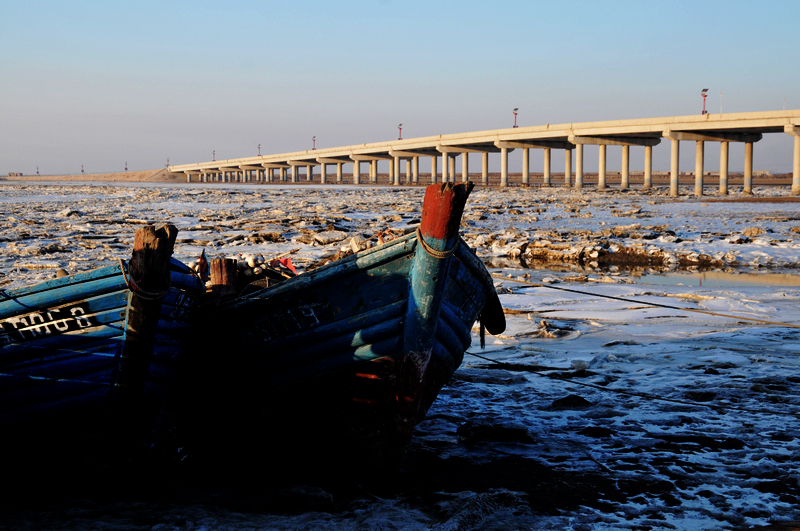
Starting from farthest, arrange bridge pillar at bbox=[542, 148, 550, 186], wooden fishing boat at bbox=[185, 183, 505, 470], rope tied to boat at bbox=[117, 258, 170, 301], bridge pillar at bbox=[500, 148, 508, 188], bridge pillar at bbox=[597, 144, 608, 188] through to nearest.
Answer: bridge pillar at bbox=[500, 148, 508, 188] < bridge pillar at bbox=[542, 148, 550, 186] < bridge pillar at bbox=[597, 144, 608, 188] < wooden fishing boat at bbox=[185, 183, 505, 470] < rope tied to boat at bbox=[117, 258, 170, 301]

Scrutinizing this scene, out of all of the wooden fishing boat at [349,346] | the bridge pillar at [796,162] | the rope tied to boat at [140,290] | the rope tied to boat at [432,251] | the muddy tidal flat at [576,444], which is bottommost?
the muddy tidal flat at [576,444]

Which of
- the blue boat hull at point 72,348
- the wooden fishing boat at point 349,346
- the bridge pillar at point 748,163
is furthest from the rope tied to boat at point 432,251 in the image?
the bridge pillar at point 748,163

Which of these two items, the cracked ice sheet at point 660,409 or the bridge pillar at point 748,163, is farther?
the bridge pillar at point 748,163

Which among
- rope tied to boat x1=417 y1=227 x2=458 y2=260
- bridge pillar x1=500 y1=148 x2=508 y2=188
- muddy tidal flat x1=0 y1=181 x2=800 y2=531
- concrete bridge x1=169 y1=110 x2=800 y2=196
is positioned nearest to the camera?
muddy tidal flat x1=0 y1=181 x2=800 y2=531

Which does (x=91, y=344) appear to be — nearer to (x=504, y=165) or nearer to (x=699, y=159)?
(x=699, y=159)

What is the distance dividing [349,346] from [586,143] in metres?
61.1

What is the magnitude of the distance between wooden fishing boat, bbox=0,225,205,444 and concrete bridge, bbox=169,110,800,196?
48.4 meters

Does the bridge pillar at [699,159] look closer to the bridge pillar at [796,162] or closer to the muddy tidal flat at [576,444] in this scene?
the bridge pillar at [796,162]

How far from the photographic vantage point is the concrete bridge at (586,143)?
48.3 metres

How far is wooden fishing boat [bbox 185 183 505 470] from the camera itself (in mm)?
4875

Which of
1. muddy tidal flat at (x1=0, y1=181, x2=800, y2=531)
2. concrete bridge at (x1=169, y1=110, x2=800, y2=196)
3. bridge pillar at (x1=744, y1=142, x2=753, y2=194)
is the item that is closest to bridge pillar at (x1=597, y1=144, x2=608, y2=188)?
concrete bridge at (x1=169, y1=110, x2=800, y2=196)

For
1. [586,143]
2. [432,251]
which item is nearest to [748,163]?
Answer: [586,143]

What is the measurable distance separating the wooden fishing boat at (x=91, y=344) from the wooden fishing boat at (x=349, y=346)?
52cm

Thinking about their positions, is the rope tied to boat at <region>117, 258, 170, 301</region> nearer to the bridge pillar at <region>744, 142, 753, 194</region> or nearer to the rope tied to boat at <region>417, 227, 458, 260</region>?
the rope tied to boat at <region>417, 227, 458, 260</region>
